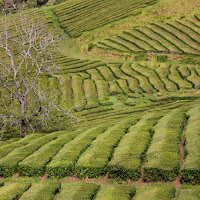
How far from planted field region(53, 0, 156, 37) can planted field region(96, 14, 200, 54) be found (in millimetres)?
12249

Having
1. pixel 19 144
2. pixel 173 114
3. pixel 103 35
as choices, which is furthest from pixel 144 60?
pixel 19 144

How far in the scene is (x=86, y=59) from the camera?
229 feet

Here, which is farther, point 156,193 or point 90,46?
point 90,46

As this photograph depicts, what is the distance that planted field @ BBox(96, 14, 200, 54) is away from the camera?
219 ft

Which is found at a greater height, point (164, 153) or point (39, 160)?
point (39, 160)

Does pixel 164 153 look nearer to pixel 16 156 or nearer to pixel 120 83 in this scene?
pixel 16 156

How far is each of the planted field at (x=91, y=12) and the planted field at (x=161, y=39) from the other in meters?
12.2

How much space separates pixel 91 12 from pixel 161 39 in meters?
31.9

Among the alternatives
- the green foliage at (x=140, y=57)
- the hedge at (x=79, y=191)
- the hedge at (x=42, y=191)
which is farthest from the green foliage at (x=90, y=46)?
the hedge at (x=79, y=191)

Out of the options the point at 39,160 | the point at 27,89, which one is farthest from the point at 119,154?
the point at 27,89

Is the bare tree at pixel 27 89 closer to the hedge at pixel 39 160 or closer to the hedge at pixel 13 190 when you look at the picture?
the hedge at pixel 39 160

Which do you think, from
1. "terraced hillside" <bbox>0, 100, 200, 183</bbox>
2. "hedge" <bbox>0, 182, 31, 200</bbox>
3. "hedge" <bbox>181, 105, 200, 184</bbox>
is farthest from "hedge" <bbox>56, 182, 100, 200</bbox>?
"hedge" <bbox>181, 105, 200, 184</bbox>

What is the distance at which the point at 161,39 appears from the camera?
2763 inches

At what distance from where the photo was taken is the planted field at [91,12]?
8581cm
